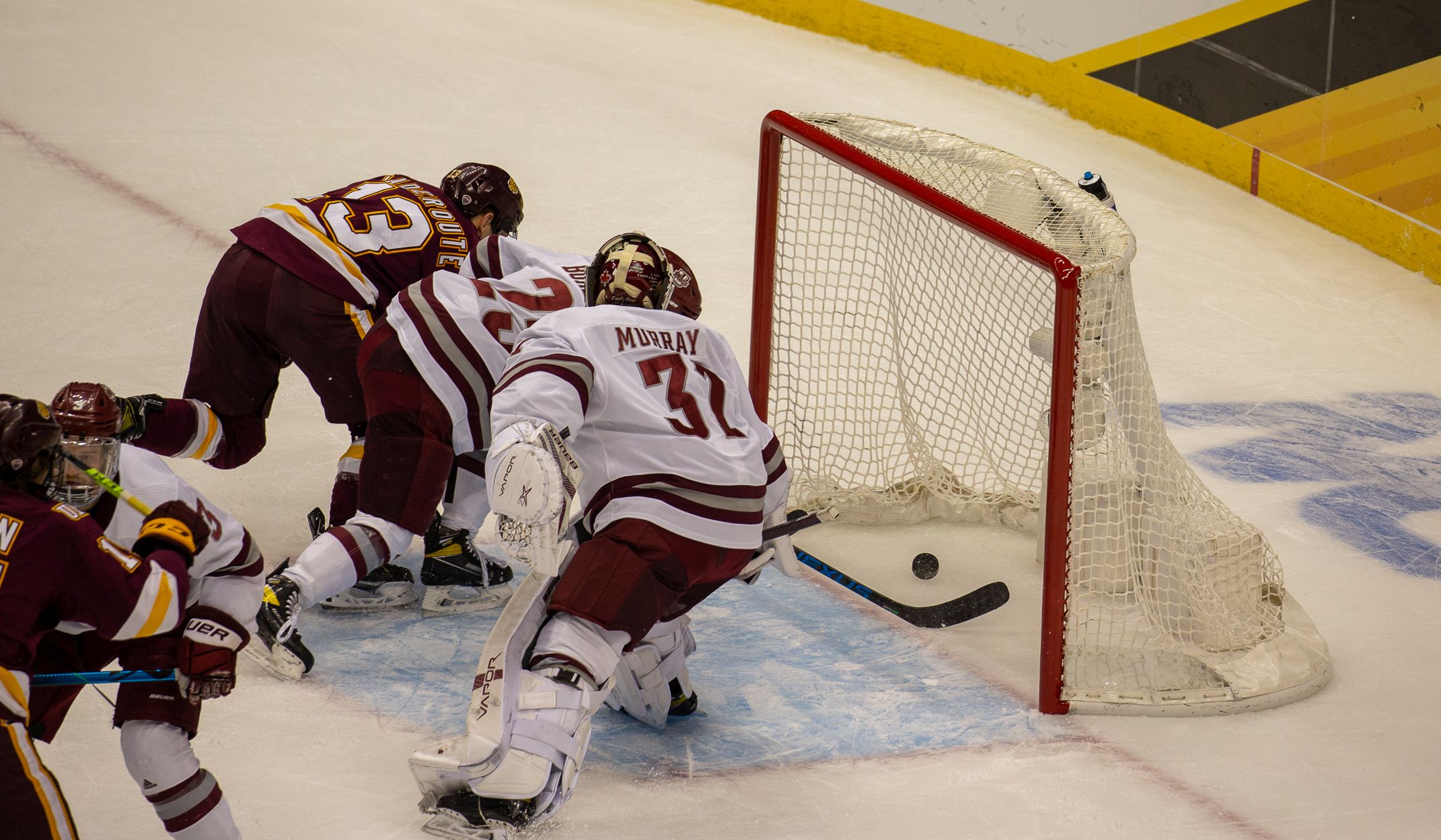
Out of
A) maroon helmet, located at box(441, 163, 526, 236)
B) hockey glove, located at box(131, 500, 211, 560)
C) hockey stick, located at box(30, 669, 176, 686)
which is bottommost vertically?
hockey stick, located at box(30, 669, 176, 686)

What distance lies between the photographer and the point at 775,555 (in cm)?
321

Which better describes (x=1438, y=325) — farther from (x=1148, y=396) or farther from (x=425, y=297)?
(x=425, y=297)

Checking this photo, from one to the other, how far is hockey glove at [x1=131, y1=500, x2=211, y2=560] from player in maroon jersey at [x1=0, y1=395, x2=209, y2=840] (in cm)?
6

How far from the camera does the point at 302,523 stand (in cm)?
394


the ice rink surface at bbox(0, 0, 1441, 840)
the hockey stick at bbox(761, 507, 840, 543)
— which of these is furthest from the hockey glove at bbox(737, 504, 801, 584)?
the ice rink surface at bbox(0, 0, 1441, 840)

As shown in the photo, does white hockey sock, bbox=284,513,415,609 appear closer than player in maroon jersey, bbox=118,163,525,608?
Yes

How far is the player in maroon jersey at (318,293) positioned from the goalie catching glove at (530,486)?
0.97 m

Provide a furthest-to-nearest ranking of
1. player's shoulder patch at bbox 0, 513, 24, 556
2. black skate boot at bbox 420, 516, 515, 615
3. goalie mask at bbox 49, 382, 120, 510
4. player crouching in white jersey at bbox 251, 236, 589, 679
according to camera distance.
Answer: black skate boot at bbox 420, 516, 515, 615
player crouching in white jersey at bbox 251, 236, 589, 679
goalie mask at bbox 49, 382, 120, 510
player's shoulder patch at bbox 0, 513, 24, 556

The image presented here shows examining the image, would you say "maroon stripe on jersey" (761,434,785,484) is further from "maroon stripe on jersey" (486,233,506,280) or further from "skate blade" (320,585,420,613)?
"skate blade" (320,585,420,613)

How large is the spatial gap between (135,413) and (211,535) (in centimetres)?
113

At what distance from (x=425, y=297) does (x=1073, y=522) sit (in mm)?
1420

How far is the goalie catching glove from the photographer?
8.46ft

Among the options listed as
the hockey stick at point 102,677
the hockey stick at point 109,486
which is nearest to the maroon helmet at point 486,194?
the hockey stick at point 109,486

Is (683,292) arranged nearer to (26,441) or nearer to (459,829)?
(459,829)
